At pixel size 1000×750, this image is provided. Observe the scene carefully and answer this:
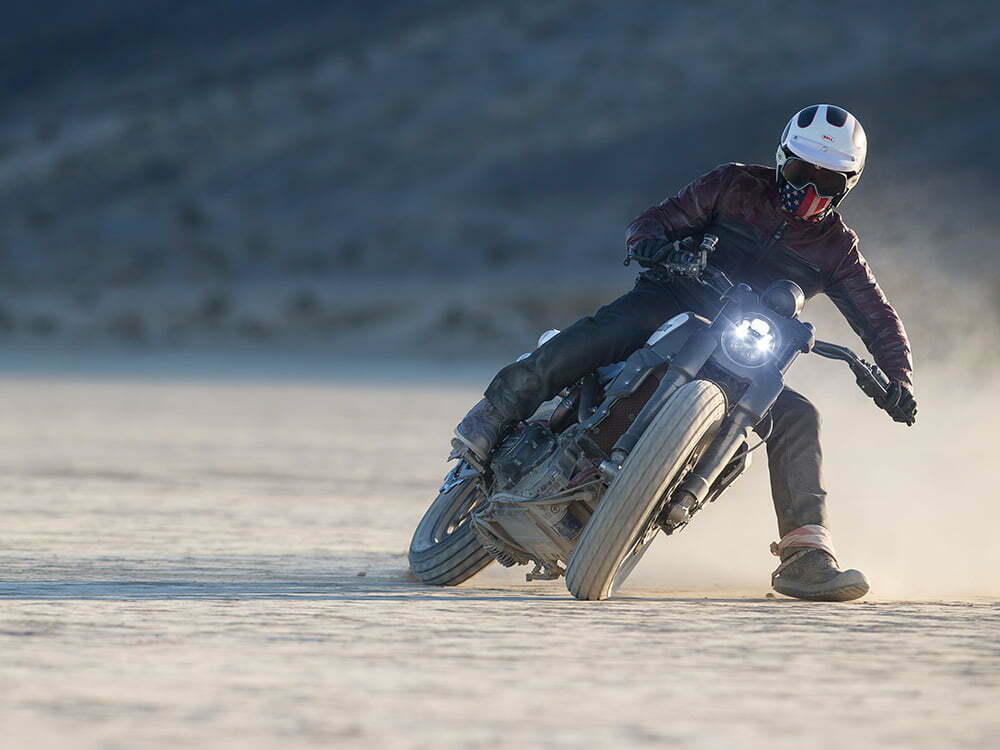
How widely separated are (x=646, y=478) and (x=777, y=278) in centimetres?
136

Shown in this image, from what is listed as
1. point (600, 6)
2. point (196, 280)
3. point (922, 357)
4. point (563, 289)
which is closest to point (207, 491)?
point (922, 357)

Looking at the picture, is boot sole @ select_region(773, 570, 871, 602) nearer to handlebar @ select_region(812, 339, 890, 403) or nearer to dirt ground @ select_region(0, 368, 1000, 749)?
dirt ground @ select_region(0, 368, 1000, 749)

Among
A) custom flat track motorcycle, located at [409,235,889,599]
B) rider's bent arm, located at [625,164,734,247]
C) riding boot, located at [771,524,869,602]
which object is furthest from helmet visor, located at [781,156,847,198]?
riding boot, located at [771,524,869,602]

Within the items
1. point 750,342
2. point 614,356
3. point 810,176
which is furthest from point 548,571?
point 810,176

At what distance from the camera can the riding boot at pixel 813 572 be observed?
26.8ft

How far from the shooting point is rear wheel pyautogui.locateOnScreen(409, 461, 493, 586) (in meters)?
8.60

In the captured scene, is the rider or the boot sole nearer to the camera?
the rider

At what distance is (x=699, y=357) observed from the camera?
7668mm

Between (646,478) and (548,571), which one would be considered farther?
(548,571)

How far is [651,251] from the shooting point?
26.1 ft

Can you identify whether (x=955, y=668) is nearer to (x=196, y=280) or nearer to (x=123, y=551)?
(x=123, y=551)

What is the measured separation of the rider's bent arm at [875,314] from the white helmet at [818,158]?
13.5 inches

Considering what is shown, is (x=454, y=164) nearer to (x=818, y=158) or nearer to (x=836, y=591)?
(x=818, y=158)

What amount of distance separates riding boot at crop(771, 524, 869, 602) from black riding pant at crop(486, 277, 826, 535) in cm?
10
